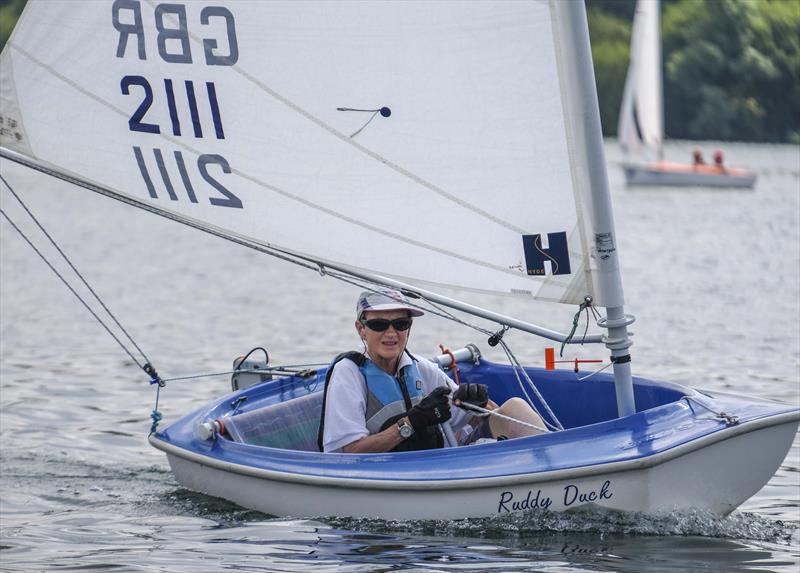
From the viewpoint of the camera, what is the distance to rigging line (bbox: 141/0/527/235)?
20.0 ft

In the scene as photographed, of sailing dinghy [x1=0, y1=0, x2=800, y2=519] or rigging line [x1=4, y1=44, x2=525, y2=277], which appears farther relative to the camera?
rigging line [x1=4, y1=44, x2=525, y2=277]

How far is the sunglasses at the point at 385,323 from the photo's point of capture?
630cm

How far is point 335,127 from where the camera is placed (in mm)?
6266

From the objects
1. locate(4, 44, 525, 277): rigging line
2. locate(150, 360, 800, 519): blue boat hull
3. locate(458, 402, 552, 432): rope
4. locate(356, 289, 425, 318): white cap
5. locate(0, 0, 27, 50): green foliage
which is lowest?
locate(150, 360, 800, 519): blue boat hull

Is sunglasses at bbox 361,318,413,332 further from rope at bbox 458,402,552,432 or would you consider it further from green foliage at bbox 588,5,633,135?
green foliage at bbox 588,5,633,135

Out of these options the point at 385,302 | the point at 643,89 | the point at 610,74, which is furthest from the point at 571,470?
the point at 610,74

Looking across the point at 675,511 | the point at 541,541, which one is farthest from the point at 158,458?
the point at 675,511

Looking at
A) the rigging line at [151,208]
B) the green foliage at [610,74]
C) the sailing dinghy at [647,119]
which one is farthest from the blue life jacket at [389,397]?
the green foliage at [610,74]

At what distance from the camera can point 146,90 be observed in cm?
639

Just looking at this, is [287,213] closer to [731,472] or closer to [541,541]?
[541,541]

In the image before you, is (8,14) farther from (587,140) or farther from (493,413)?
(587,140)

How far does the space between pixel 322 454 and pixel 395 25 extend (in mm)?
1913

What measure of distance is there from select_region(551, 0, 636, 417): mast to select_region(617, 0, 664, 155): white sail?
95.8 ft

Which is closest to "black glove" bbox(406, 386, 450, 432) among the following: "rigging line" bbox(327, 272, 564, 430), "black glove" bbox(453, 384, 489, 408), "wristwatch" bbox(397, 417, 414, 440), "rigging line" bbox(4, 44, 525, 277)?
"wristwatch" bbox(397, 417, 414, 440)
